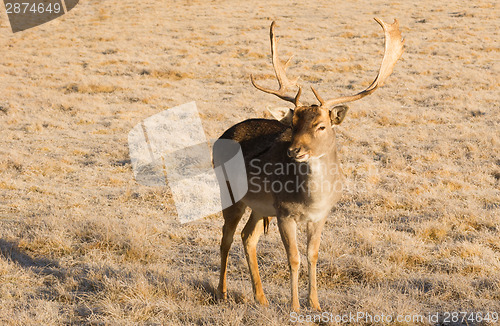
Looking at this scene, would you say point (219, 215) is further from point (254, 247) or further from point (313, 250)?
point (313, 250)

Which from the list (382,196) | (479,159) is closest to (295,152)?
(382,196)

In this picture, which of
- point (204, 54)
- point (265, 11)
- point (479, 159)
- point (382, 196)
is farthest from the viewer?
point (265, 11)

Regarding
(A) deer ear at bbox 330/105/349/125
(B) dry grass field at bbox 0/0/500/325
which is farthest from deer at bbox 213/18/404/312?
(B) dry grass field at bbox 0/0/500/325

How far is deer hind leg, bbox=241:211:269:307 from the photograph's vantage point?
511 centimetres

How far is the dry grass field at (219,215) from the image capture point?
198 inches

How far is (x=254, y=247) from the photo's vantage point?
17.9 feet

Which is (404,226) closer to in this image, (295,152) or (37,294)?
(295,152)

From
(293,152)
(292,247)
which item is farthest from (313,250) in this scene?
(293,152)

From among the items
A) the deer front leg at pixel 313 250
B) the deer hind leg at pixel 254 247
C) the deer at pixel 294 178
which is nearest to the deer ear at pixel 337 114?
the deer at pixel 294 178

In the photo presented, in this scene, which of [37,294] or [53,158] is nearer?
[37,294]

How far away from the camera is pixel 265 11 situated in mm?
42188

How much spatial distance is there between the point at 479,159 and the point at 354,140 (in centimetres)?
330

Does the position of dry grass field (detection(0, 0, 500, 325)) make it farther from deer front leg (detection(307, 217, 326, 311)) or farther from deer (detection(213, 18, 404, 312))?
deer (detection(213, 18, 404, 312))

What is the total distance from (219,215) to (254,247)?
2999mm
